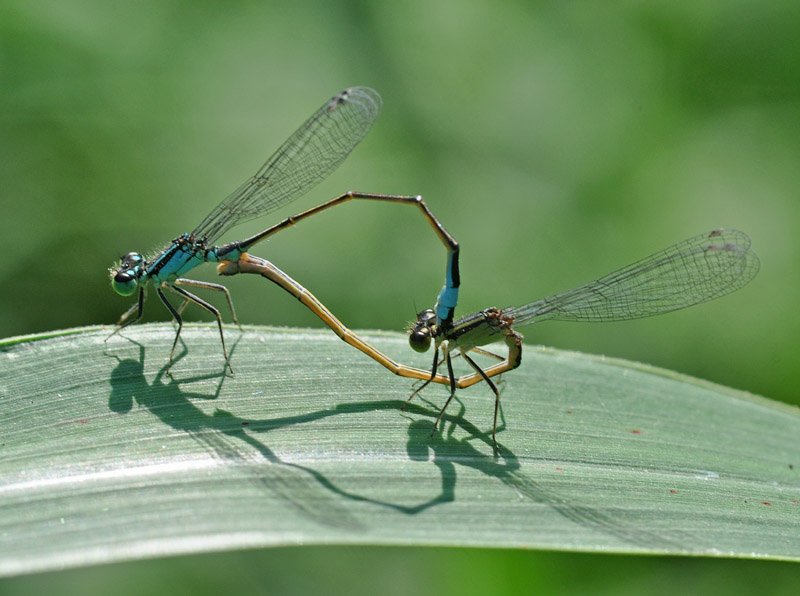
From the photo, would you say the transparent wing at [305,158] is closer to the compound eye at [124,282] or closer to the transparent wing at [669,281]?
the compound eye at [124,282]

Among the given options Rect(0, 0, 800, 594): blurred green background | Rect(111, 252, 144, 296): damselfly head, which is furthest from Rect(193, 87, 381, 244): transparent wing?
Rect(0, 0, 800, 594): blurred green background

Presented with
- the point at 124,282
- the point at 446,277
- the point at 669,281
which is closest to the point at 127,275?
the point at 124,282

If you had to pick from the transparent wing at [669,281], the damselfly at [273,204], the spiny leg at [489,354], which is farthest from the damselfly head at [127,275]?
the transparent wing at [669,281]

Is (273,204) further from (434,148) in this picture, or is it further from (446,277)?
(434,148)

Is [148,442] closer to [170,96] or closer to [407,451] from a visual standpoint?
[407,451]

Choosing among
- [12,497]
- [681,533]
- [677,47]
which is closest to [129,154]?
[12,497]

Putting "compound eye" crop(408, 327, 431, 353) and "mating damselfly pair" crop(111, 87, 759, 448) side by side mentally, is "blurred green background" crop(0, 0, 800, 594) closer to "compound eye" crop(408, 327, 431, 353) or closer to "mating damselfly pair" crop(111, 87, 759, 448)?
"mating damselfly pair" crop(111, 87, 759, 448)

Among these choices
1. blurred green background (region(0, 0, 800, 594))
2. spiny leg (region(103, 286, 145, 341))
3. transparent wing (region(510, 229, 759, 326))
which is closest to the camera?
spiny leg (region(103, 286, 145, 341))
